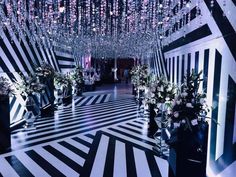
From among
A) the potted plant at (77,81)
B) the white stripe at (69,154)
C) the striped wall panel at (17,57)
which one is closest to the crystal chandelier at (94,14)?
the striped wall panel at (17,57)

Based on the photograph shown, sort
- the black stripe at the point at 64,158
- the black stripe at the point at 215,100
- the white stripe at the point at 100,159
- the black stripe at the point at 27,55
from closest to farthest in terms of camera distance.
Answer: the black stripe at the point at 215,100 < the white stripe at the point at 100,159 < the black stripe at the point at 64,158 < the black stripe at the point at 27,55

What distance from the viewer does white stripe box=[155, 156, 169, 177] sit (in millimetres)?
3523

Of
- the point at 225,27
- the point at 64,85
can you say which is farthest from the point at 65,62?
the point at 225,27

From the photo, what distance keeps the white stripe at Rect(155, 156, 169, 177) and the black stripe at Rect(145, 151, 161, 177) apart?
0.16ft

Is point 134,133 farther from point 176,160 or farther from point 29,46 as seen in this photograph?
point 29,46

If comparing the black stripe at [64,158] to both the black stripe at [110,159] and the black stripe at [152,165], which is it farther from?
the black stripe at [152,165]

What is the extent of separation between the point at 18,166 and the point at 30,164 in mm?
180

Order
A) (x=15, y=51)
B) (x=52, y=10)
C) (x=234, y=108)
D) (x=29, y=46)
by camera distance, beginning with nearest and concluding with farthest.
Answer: (x=234, y=108) < (x=52, y=10) < (x=15, y=51) < (x=29, y=46)

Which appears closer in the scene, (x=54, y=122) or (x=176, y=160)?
(x=176, y=160)

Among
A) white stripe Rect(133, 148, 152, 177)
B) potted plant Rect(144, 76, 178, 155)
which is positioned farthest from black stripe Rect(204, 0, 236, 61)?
white stripe Rect(133, 148, 152, 177)

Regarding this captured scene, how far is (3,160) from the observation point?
156 inches

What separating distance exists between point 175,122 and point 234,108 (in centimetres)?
70

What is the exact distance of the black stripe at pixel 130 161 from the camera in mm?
3551

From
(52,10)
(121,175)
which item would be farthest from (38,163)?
(52,10)
